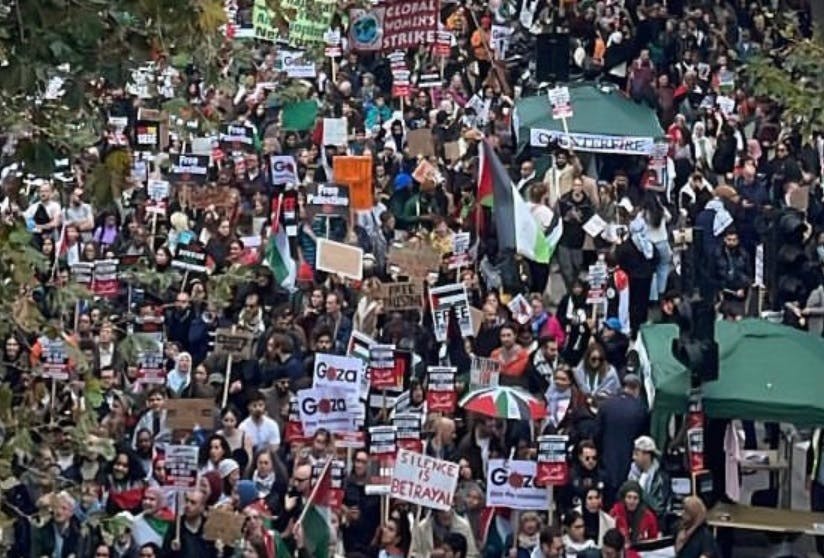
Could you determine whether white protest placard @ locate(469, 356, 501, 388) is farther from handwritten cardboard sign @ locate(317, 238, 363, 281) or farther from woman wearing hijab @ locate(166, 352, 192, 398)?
woman wearing hijab @ locate(166, 352, 192, 398)

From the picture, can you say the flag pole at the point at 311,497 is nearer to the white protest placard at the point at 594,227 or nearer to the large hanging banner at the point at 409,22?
the white protest placard at the point at 594,227

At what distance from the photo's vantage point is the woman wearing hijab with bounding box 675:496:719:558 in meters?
15.5

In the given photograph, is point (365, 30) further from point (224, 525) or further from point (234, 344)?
point (224, 525)

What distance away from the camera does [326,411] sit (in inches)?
680

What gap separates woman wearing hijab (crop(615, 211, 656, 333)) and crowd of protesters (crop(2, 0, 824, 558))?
0.03 metres

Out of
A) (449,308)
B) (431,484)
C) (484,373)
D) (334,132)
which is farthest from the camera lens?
(334,132)

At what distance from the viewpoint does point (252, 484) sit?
16.7m

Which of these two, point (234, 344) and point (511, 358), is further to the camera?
point (234, 344)

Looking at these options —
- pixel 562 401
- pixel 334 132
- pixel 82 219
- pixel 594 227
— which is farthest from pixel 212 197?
pixel 562 401

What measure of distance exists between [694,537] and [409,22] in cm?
1045

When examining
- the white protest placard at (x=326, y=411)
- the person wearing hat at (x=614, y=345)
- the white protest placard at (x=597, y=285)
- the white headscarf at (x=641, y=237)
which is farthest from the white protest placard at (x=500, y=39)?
the white protest placard at (x=326, y=411)

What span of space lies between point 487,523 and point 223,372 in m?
2.92

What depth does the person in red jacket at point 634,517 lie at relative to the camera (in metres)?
15.8

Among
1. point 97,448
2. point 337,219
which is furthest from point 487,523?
point 97,448
